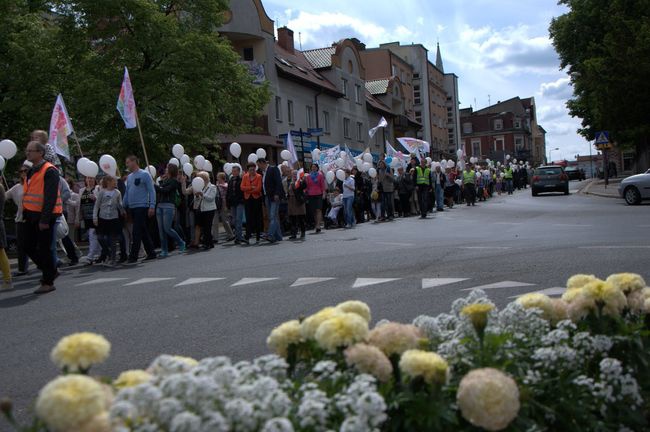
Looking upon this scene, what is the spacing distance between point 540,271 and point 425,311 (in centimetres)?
280

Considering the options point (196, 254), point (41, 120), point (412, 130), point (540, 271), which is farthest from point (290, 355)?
point (412, 130)

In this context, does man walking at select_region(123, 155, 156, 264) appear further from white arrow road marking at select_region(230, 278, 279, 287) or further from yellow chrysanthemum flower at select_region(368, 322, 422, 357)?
yellow chrysanthemum flower at select_region(368, 322, 422, 357)

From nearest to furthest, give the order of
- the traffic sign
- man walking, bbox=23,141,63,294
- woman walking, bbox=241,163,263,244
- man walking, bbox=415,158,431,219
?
man walking, bbox=23,141,63,294 < woman walking, bbox=241,163,263,244 < man walking, bbox=415,158,431,219 < the traffic sign

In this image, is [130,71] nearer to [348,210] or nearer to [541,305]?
[348,210]

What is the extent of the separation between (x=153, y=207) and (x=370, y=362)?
11855mm

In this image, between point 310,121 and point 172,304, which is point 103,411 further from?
point 310,121

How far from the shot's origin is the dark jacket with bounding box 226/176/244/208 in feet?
56.3

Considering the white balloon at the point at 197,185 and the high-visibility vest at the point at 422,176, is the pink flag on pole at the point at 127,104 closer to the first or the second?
the white balloon at the point at 197,185

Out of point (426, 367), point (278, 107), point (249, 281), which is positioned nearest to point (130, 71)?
point (278, 107)

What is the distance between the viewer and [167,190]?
1479cm

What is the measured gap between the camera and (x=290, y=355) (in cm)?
278

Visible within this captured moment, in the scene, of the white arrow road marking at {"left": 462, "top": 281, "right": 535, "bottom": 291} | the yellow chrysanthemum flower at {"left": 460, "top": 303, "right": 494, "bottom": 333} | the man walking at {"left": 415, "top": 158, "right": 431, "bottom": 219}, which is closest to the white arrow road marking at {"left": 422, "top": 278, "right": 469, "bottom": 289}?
the white arrow road marking at {"left": 462, "top": 281, "right": 535, "bottom": 291}

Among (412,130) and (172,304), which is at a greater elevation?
(412,130)

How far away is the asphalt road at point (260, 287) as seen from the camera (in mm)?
6156
